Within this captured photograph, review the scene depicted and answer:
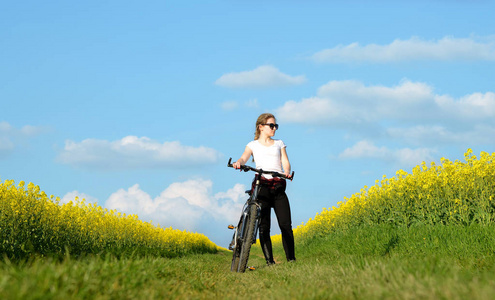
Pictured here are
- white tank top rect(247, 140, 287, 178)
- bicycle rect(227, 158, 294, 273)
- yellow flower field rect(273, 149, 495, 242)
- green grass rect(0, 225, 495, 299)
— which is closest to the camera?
green grass rect(0, 225, 495, 299)

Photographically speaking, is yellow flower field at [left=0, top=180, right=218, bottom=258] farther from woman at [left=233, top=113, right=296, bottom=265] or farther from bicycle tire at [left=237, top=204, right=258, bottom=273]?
woman at [left=233, top=113, right=296, bottom=265]

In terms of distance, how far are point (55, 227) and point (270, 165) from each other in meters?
4.46

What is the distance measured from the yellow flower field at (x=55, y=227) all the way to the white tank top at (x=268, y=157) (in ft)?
8.36

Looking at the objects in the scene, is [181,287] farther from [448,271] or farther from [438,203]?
[438,203]

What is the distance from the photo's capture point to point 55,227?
8.59 meters

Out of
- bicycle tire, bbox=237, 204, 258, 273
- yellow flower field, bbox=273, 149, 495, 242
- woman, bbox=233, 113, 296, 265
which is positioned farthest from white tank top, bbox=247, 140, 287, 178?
yellow flower field, bbox=273, 149, 495, 242

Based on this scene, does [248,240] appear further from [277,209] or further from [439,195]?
[439,195]

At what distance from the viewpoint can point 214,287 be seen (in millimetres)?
4879

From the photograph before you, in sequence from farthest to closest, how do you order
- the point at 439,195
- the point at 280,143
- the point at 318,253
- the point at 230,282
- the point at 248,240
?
the point at 318,253 < the point at 439,195 < the point at 280,143 < the point at 248,240 < the point at 230,282

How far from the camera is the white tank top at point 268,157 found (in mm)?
7637

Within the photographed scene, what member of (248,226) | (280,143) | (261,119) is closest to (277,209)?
(248,226)

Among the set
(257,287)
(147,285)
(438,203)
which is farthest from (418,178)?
(147,285)

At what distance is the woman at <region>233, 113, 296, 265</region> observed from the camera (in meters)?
7.64

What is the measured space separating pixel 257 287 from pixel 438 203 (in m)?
Answer: 6.64
